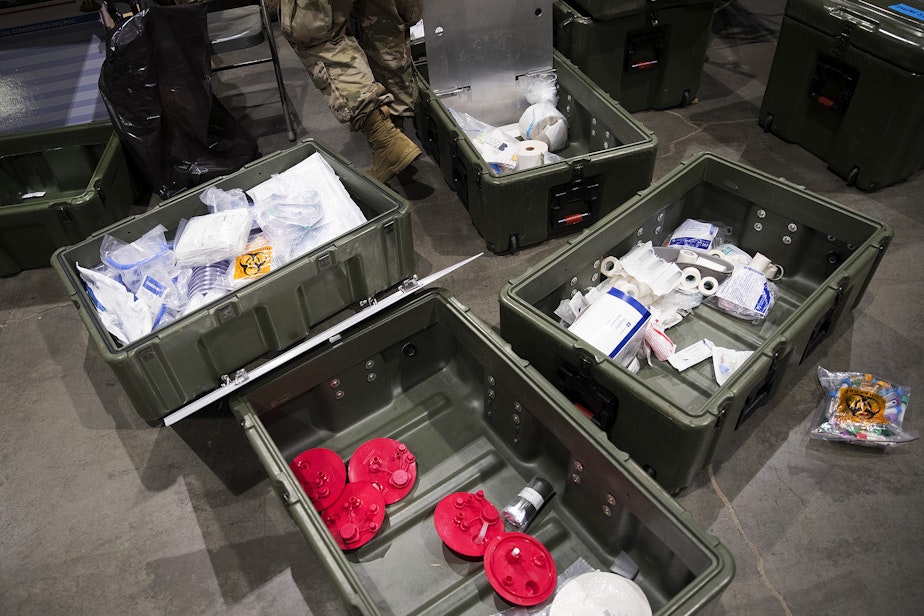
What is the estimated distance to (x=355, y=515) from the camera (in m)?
1.71

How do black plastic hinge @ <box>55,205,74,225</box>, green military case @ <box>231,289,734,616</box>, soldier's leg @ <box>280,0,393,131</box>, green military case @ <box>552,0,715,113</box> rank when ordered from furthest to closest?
green military case @ <box>552,0,715,113</box>, soldier's leg @ <box>280,0,393,131</box>, black plastic hinge @ <box>55,205,74,225</box>, green military case @ <box>231,289,734,616</box>

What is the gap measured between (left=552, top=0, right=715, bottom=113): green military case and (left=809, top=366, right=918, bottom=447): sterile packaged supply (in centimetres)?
160

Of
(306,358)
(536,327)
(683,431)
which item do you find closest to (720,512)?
(683,431)

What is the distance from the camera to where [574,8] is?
294 cm

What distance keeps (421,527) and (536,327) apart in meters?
0.58

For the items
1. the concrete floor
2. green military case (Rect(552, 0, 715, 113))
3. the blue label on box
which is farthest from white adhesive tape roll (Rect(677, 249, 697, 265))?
the blue label on box

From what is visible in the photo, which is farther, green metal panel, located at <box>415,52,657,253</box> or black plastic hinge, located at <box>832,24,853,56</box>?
black plastic hinge, located at <box>832,24,853,56</box>

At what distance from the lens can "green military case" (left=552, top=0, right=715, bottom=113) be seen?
2.85 meters

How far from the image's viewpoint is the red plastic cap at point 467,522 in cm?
167

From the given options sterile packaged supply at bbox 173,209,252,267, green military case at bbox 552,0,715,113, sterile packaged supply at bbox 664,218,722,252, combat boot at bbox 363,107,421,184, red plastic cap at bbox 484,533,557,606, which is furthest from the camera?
green military case at bbox 552,0,715,113

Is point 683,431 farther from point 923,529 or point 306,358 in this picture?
point 306,358

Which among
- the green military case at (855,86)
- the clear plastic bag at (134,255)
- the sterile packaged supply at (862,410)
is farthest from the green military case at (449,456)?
the green military case at (855,86)

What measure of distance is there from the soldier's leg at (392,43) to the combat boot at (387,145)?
4.2 inches

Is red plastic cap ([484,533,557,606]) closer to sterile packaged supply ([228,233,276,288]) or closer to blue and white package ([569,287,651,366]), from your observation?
blue and white package ([569,287,651,366])
